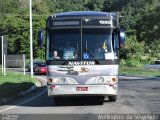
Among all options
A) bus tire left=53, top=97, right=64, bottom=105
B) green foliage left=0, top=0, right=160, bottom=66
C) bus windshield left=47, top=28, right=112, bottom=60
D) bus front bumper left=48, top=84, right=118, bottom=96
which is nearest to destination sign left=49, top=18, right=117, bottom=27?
bus windshield left=47, top=28, right=112, bottom=60

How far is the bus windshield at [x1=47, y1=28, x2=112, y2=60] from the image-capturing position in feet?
61.4

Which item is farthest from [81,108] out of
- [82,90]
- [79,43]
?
[79,43]

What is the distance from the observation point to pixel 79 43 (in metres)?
18.9

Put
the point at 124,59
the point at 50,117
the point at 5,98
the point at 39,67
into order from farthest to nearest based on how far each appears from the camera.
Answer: the point at 124,59
the point at 39,67
the point at 5,98
the point at 50,117

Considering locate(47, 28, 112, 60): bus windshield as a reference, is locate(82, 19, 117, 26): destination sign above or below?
above

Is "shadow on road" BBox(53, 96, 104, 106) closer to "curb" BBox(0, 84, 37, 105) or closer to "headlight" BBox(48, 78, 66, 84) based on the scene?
"headlight" BBox(48, 78, 66, 84)

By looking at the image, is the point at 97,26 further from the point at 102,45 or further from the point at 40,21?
the point at 40,21

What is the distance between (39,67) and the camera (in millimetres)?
55750

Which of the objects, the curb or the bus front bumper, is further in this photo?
the curb

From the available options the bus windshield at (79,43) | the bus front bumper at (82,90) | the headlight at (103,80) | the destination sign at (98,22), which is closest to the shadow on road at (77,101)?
the bus front bumper at (82,90)

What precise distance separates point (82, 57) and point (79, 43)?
1.78 feet

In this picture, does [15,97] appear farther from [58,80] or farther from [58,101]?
[58,80]

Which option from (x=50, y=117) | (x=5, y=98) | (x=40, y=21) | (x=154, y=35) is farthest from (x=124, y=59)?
(x=50, y=117)

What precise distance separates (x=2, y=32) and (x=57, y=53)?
223 ft
